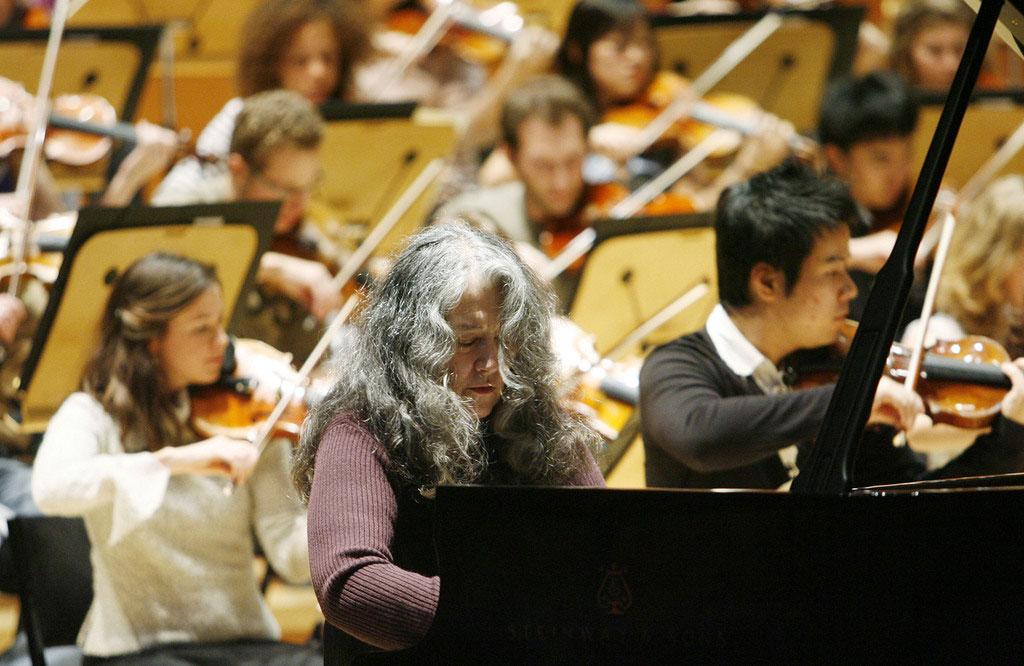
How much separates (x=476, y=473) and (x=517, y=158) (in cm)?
172

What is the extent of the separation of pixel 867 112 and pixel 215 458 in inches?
67.6

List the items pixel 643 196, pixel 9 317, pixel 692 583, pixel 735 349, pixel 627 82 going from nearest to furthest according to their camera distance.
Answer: pixel 692 583 → pixel 735 349 → pixel 9 317 → pixel 643 196 → pixel 627 82

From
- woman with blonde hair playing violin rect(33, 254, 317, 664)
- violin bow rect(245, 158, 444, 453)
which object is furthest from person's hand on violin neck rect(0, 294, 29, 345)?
violin bow rect(245, 158, 444, 453)

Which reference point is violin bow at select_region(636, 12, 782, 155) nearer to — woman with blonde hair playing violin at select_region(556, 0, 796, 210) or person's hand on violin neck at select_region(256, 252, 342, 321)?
woman with blonde hair playing violin at select_region(556, 0, 796, 210)

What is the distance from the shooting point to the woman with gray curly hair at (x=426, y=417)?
139 cm

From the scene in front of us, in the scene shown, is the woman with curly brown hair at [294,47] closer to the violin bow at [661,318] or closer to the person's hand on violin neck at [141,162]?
the person's hand on violin neck at [141,162]

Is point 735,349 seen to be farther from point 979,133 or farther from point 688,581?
point 979,133

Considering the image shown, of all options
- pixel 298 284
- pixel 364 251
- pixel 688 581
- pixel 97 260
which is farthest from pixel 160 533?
pixel 688 581

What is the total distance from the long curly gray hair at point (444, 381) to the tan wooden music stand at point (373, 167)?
1.34 m

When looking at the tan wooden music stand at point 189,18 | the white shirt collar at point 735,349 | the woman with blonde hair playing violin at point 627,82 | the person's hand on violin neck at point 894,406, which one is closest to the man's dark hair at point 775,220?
the white shirt collar at point 735,349

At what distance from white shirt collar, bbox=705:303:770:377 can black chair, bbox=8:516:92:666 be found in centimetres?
105

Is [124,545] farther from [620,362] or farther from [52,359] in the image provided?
[620,362]

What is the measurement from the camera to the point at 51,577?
2.10 meters

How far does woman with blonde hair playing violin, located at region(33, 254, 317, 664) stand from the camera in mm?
2109
